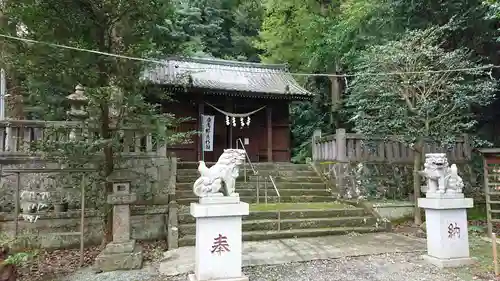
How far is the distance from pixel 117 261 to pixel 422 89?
7.80 metres

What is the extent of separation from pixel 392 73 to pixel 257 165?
16.5ft

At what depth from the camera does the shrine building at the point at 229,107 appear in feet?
40.0

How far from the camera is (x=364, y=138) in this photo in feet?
31.0

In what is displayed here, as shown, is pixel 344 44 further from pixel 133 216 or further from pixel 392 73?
pixel 133 216

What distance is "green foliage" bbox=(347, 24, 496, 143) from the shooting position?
7.98 metres

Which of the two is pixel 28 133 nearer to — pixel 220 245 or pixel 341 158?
pixel 220 245

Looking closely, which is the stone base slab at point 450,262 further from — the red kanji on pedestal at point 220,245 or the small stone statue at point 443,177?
the red kanji on pedestal at point 220,245

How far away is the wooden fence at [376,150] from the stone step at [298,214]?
1.80 meters

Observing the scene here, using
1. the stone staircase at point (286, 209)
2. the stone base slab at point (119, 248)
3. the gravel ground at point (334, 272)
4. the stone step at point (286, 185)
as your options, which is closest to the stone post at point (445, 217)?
the gravel ground at point (334, 272)

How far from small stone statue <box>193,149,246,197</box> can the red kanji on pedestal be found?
58 centimetres

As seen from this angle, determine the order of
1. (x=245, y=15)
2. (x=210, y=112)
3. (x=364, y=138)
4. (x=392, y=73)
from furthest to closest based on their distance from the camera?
(x=245, y=15)
(x=210, y=112)
(x=364, y=138)
(x=392, y=73)

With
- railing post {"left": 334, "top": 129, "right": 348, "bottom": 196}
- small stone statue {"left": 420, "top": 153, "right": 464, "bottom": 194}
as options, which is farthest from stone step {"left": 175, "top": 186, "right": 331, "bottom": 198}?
small stone statue {"left": 420, "top": 153, "right": 464, "bottom": 194}

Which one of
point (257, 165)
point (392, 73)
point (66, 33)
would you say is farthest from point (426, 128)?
point (66, 33)

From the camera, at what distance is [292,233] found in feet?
23.1
